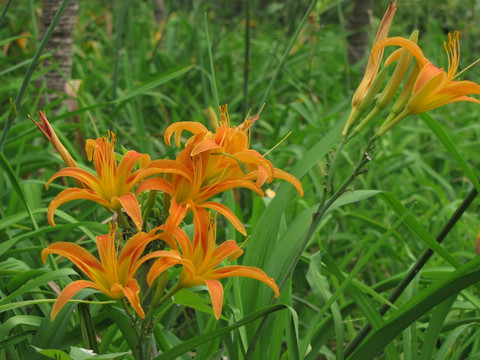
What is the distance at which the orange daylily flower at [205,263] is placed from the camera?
0.87 meters

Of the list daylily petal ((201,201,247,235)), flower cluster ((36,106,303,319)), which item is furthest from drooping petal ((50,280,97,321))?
daylily petal ((201,201,247,235))

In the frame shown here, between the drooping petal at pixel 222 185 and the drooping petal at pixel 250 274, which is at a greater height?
the drooping petal at pixel 222 185

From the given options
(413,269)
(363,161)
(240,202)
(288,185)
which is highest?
(363,161)

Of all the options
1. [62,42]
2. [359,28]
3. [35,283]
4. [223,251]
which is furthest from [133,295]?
[359,28]

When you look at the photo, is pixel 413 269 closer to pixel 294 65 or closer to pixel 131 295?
pixel 131 295

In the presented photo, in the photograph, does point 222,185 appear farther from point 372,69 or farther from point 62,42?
point 62,42

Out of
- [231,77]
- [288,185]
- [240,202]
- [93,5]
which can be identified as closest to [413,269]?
[288,185]

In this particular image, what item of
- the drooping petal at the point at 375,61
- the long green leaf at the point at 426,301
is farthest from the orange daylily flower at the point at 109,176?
the long green leaf at the point at 426,301

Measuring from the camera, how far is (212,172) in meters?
0.96

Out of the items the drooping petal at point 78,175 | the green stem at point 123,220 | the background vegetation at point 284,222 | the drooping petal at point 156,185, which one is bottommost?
the background vegetation at point 284,222

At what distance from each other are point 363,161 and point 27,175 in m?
1.66

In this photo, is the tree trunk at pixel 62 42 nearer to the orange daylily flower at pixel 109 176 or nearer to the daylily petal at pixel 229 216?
the orange daylily flower at pixel 109 176

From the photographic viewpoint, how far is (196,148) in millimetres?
874

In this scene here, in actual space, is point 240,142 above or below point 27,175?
above
